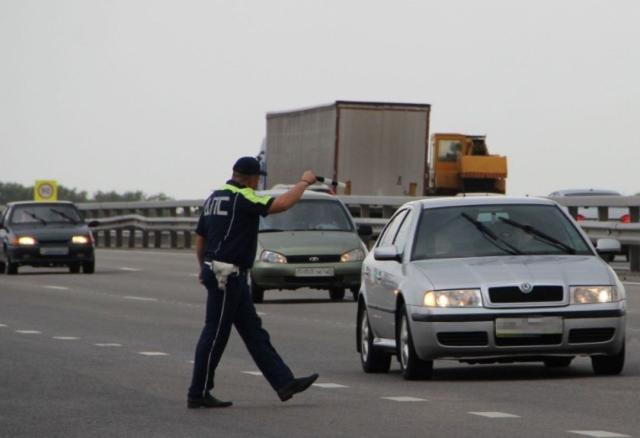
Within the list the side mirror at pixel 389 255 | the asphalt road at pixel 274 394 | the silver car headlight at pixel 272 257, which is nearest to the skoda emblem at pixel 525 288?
the asphalt road at pixel 274 394

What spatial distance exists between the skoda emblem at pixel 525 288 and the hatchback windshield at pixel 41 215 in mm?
28034

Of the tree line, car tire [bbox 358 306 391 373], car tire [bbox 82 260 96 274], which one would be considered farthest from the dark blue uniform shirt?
the tree line

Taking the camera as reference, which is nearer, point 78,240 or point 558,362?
point 558,362

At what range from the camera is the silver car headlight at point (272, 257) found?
28.5m

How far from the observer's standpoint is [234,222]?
13.4 m

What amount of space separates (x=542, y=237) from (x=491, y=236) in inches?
14.9

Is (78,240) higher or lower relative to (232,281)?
lower

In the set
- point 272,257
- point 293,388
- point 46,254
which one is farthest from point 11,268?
point 293,388

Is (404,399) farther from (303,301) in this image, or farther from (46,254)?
(46,254)

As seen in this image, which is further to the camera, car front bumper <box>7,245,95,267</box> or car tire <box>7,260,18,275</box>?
car tire <box>7,260,18,275</box>

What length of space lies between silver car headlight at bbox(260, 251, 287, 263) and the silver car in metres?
12.2

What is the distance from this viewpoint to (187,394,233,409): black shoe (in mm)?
13258

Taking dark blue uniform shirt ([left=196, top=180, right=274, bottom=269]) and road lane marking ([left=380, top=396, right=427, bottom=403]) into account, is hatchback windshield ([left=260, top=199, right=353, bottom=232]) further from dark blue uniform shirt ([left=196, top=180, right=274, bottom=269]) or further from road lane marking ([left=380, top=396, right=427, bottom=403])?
dark blue uniform shirt ([left=196, top=180, right=274, bottom=269])

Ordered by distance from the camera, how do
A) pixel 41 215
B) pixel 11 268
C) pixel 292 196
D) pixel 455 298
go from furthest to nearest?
pixel 41 215 < pixel 11 268 < pixel 455 298 < pixel 292 196
